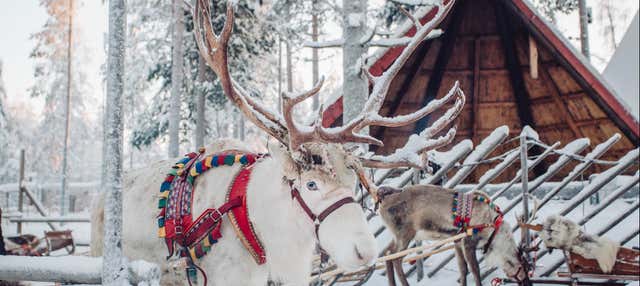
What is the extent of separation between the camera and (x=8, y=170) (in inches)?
A: 1201

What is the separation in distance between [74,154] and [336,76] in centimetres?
2360

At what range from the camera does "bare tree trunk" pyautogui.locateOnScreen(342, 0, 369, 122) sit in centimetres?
635

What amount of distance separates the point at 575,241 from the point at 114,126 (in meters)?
5.51

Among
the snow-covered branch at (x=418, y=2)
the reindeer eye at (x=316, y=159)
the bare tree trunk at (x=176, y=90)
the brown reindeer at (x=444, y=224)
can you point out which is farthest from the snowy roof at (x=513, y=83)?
the reindeer eye at (x=316, y=159)

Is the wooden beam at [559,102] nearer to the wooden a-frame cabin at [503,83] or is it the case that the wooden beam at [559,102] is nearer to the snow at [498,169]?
the wooden a-frame cabin at [503,83]

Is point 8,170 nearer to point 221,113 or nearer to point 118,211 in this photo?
point 221,113

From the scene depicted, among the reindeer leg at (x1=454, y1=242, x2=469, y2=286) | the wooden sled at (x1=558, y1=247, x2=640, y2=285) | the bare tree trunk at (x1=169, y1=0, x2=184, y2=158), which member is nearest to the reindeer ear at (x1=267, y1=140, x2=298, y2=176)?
the reindeer leg at (x1=454, y1=242, x2=469, y2=286)

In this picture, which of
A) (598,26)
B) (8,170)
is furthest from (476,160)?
(8,170)

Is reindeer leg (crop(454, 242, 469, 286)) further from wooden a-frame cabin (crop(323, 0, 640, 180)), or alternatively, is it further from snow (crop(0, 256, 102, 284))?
snow (crop(0, 256, 102, 284))

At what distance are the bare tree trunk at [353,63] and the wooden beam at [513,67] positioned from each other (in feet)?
12.1

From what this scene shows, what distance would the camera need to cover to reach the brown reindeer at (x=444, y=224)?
19.6 ft

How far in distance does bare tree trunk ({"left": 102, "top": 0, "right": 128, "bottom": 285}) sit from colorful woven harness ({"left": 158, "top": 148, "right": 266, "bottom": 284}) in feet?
1.07

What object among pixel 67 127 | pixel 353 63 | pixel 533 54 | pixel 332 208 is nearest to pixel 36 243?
pixel 353 63

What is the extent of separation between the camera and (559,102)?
32.8 feet
